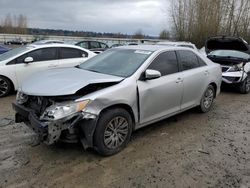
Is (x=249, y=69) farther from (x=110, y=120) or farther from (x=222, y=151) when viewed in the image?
(x=110, y=120)

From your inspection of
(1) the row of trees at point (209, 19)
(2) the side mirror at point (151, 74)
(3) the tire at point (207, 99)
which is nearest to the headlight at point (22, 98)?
(2) the side mirror at point (151, 74)

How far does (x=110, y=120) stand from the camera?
3.62m

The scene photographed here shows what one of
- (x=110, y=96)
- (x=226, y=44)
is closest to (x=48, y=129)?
(x=110, y=96)

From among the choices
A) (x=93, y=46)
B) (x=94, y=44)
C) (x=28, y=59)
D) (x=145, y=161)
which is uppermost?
(x=94, y=44)

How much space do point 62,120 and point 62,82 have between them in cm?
68

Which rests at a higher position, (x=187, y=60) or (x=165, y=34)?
(x=165, y=34)

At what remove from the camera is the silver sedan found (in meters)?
3.36

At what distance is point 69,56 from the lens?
8.03 m

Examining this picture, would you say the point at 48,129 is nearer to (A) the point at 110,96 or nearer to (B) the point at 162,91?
(A) the point at 110,96

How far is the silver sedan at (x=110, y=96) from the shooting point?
3.36 meters

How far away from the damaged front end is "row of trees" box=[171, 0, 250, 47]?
17.5 m

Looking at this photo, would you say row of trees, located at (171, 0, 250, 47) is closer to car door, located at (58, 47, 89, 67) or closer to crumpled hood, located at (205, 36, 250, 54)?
crumpled hood, located at (205, 36, 250, 54)

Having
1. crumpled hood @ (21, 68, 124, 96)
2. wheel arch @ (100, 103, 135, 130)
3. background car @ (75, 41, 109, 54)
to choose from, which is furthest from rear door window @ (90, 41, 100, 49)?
wheel arch @ (100, 103, 135, 130)

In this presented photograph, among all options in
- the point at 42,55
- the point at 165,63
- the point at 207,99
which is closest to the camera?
the point at 165,63
